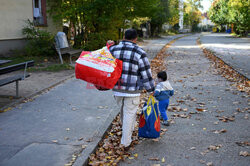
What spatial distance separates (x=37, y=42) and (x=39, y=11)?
3.21 metres

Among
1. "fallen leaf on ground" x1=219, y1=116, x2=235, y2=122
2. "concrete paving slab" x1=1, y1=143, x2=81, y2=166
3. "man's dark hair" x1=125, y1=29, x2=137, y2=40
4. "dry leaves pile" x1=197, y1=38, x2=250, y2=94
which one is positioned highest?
"man's dark hair" x1=125, y1=29, x2=137, y2=40

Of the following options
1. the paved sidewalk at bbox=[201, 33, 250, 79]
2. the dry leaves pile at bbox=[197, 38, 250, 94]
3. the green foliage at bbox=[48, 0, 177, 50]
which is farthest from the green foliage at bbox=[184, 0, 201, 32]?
the dry leaves pile at bbox=[197, 38, 250, 94]

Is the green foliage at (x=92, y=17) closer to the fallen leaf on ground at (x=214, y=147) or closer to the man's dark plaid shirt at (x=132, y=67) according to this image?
the man's dark plaid shirt at (x=132, y=67)

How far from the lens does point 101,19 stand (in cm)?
1517

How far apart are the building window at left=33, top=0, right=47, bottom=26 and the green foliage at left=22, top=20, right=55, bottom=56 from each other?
1883mm

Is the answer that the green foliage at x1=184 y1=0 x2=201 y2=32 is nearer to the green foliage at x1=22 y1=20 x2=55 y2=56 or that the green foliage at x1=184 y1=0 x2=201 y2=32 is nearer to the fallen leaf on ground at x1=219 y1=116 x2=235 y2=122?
the green foliage at x1=22 y1=20 x2=55 y2=56

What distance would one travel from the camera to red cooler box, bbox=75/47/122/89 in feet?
13.4

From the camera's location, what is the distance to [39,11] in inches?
697

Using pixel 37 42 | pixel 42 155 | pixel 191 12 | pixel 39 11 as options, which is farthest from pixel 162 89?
pixel 191 12

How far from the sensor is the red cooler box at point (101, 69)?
13.4 feet

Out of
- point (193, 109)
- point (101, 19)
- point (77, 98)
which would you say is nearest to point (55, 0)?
point (101, 19)

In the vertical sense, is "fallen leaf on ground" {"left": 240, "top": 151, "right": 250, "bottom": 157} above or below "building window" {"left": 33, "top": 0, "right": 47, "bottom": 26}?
below

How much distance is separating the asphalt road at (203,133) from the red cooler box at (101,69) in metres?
1.23

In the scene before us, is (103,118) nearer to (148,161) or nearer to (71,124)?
(71,124)
